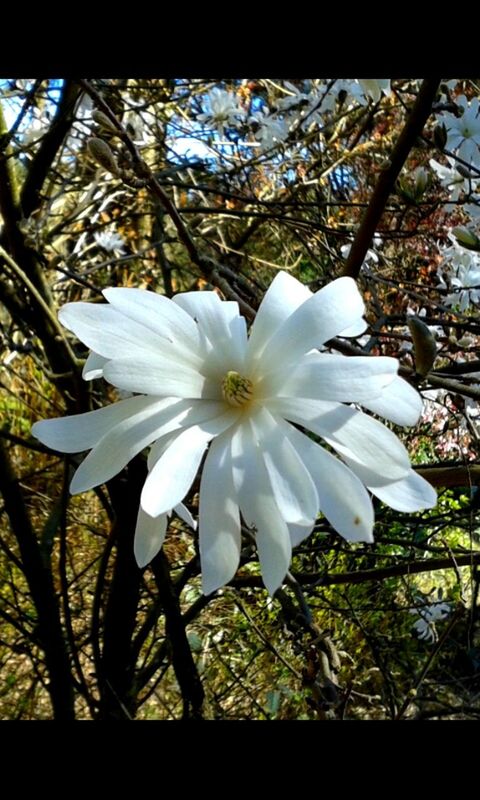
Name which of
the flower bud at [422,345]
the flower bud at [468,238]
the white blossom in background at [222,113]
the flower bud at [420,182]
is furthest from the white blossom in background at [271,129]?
the flower bud at [422,345]

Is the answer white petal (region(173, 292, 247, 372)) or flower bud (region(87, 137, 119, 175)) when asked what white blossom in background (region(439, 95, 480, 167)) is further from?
white petal (region(173, 292, 247, 372))

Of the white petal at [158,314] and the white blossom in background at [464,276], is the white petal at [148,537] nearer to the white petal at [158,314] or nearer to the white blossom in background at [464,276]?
the white petal at [158,314]

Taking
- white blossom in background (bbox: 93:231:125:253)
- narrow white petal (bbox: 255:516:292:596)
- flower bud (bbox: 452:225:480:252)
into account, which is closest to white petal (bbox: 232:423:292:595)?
narrow white petal (bbox: 255:516:292:596)

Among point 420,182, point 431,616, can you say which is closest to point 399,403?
point 420,182

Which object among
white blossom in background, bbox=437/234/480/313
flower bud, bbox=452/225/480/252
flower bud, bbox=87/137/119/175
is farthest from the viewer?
white blossom in background, bbox=437/234/480/313

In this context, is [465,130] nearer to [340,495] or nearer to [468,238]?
[468,238]
